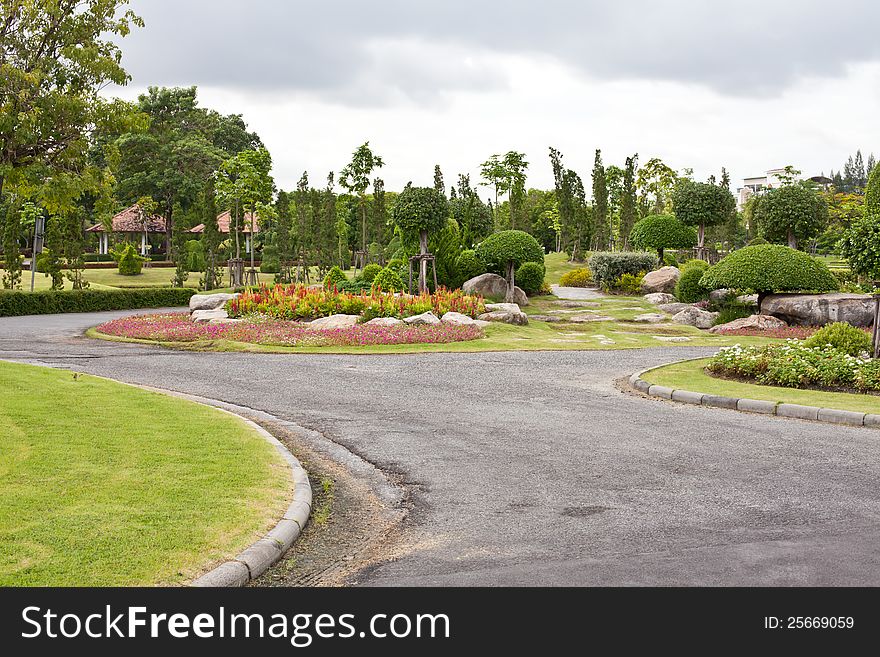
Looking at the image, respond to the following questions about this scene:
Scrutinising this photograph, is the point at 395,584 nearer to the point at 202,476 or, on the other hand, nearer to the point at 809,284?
the point at 202,476

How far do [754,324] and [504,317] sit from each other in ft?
26.0

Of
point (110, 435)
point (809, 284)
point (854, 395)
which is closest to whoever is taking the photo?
point (110, 435)

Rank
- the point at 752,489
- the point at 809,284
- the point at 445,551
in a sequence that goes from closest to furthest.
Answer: the point at 445,551 → the point at 752,489 → the point at 809,284

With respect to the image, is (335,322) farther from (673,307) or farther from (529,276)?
(529,276)

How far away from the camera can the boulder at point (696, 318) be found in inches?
1202

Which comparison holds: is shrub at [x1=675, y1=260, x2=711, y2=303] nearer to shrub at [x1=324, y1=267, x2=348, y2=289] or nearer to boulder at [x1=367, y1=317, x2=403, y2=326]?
shrub at [x1=324, y1=267, x2=348, y2=289]

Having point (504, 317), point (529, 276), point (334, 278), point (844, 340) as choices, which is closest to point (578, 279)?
point (529, 276)

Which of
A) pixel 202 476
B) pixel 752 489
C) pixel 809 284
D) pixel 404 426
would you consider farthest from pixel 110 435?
pixel 809 284

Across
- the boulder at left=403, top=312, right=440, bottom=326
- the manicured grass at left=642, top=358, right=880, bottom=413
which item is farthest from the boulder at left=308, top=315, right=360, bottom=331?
the manicured grass at left=642, top=358, right=880, bottom=413

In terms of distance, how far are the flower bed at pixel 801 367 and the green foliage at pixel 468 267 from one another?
862 inches

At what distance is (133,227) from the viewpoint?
227 feet

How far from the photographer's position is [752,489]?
24.7 ft

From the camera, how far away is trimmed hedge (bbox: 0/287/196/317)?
110 feet
